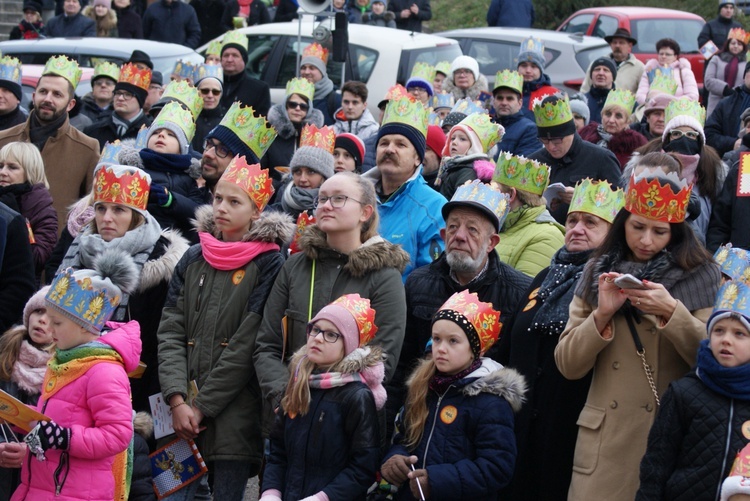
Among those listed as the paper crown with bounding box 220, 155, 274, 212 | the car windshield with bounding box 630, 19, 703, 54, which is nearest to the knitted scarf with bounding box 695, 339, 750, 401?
the paper crown with bounding box 220, 155, 274, 212

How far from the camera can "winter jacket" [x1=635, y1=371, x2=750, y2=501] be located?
4910mm

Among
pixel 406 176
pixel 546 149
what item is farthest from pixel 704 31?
pixel 406 176

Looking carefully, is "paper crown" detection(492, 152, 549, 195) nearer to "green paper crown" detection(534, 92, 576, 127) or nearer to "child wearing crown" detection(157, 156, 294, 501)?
"child wearing crown" detection(157, 156, 294, 501)

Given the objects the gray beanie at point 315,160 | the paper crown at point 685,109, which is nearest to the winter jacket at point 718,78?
the paper crown at point 685,109

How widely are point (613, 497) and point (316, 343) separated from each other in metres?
1.47

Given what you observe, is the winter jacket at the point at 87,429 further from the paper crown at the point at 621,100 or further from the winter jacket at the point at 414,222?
the paper crown at the point at 621,100

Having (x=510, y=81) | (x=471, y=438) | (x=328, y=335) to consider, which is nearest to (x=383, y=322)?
(x=328, y=335)

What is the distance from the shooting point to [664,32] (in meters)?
18.7

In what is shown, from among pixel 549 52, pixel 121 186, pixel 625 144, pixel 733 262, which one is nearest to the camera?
pixel 733 262

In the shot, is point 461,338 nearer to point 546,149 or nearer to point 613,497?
point 613,497

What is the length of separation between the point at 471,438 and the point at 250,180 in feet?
6.95

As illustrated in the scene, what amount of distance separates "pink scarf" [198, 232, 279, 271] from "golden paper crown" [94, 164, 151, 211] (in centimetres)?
63

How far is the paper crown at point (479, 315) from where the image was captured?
220 inches

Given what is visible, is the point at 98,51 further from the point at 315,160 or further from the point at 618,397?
the point at 618,397
